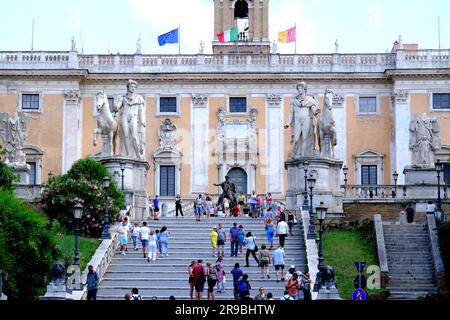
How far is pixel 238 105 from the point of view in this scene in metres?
67.1

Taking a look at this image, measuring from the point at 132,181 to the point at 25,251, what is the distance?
14.2 metres

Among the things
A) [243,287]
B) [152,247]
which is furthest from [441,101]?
[243,287]

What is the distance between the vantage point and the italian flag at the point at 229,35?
234 feet

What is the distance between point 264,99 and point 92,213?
2724 centimetres

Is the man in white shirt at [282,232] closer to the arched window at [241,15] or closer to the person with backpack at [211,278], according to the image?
the person with backpack at [211,278]

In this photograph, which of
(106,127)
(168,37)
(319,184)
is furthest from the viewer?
(168,37)

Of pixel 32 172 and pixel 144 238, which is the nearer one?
pixel 144 238

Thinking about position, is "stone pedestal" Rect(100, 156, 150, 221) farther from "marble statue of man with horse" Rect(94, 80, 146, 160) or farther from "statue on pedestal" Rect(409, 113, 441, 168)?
"statue on pedestal" Rect(409, 113, 441, 168)

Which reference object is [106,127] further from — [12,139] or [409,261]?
[409,261]

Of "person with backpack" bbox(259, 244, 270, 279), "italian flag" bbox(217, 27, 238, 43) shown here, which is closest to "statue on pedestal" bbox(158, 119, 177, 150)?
"italian flag" bbox(217, 27, 238, 43)

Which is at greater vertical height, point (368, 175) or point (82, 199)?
point (368, 175)

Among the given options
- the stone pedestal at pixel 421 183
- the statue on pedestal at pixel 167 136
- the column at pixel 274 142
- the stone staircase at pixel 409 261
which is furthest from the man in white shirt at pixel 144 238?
the statue on pedestal at pixel 167 136

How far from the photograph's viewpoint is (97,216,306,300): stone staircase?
105 feet
